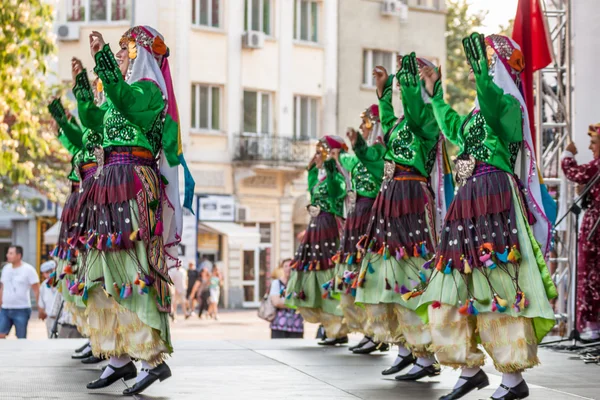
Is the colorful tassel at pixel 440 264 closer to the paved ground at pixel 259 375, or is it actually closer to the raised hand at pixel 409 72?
the paved ground at pixel 259 375

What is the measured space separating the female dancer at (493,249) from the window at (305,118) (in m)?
27.3

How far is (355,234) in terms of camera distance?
9859mm

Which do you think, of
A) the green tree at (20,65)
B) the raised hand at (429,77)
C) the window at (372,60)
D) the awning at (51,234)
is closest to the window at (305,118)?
the window at (372,60)

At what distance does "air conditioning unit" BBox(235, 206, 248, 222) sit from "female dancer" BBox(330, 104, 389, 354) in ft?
77.6

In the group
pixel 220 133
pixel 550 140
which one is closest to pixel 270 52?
pixel 220 133

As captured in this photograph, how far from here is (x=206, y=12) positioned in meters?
31.8

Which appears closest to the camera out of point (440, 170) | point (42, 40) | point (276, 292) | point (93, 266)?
point (93, 266)

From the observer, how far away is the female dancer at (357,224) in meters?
9.74

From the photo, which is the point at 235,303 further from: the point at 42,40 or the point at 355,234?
the point at 355,234

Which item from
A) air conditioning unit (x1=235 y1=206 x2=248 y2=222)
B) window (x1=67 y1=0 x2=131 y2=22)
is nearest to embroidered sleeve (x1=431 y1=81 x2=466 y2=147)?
window (x1=67 y1=0 x2=131 y2=22)

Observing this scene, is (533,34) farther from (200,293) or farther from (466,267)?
(200,293)

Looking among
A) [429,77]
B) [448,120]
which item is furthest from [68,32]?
[448,120]

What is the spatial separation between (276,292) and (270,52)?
20.9 metres

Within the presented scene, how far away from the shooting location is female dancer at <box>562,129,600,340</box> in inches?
414
